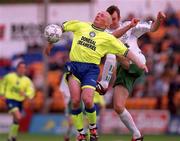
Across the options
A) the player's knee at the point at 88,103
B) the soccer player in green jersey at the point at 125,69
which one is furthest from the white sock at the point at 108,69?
the player's knee at the point at 88,103

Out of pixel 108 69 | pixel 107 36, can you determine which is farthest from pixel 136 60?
pixel 108 69

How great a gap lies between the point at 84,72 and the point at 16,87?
7.58 meters

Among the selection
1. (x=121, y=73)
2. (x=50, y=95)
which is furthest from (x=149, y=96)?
(x=121, y=73)

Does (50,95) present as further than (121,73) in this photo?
Yes

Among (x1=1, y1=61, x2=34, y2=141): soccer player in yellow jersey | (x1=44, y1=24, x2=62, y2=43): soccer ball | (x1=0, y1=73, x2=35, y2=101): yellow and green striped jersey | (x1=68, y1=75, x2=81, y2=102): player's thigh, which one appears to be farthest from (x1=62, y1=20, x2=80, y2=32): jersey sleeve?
(x1=0, y1=73, x2=35, y2=101): yellow and green striped jersey

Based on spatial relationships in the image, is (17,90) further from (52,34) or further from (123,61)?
(52,34)

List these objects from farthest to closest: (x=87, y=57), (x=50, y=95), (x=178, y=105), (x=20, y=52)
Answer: (x=20, y=52), (x=50, y=95), (x=178, y=105), (x=87, y=57)

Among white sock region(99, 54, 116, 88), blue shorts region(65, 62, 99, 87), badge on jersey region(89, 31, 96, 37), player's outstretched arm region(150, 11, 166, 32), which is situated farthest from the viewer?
white sock region(99, 54, 116, 88)

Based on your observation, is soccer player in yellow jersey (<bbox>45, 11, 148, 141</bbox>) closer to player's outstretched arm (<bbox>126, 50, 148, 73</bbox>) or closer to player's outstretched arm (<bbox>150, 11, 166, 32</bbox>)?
player's outstretched arm (<bbox>126, 50, 148, 73</bbox>)

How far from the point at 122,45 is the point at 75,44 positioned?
923mm

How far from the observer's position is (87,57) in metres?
15.9

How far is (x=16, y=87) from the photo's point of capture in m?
23.2

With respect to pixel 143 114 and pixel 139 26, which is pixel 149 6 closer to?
pixel 143 114

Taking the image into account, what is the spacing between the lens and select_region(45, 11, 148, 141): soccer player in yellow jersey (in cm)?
1573
